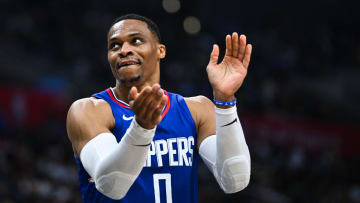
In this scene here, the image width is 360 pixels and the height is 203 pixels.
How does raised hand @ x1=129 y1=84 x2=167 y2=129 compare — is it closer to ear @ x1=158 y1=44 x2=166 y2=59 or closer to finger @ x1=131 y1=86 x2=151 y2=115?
finger @ x1=131 y1=86 x2=151 y2=115

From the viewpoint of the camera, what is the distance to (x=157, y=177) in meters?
3.42

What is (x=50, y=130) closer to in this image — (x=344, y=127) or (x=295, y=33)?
(x=344, y=127)

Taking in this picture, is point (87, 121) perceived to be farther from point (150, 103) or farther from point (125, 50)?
Result: point (150, 103)

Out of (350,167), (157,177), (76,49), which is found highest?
(157,177)

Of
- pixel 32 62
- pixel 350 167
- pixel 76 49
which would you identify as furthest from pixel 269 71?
pixel 32 62

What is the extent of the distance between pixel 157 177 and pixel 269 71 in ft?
36.9

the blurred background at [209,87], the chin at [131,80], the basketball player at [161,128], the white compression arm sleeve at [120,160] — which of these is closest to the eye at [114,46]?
the basketball player at [161,128]

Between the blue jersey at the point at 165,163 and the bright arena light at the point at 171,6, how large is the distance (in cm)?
1352

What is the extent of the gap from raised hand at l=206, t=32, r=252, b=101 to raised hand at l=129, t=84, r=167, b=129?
70 centimetres

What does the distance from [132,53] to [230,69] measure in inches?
27.0

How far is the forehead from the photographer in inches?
141

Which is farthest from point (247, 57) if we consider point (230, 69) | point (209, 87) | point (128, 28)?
point (209, 87)

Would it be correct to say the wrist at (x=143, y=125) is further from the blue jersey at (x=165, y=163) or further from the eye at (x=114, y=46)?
the eye at (x=114, y=46)

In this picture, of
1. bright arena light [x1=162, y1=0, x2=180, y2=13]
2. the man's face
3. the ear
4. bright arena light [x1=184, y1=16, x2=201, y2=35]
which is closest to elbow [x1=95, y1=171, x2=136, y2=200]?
the man's face
